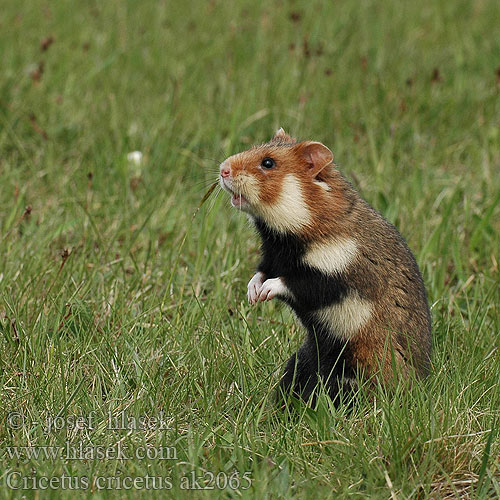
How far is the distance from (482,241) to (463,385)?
195 cm

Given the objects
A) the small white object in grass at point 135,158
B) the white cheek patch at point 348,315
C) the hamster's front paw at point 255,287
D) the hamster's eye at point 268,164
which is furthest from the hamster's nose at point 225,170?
the small white object in grass at point 135,158

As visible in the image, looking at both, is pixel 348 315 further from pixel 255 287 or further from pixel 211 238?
pixel 211 238

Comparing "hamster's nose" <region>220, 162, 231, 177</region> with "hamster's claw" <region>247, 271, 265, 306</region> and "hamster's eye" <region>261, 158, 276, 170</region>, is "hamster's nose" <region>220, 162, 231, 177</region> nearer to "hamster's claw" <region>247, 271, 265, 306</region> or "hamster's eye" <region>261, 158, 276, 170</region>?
"hamster's eye" <region>261, 158, 276, 170</region>

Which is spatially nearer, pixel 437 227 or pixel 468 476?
pixel 468 476

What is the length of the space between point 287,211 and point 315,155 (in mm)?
269

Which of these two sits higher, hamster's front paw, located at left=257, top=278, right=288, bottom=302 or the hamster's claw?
hamster's front paw, located at left=257, top=278, right=288, bottom=302

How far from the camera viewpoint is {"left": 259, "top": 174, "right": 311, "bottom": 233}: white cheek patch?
3.41m

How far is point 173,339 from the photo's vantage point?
12.4ft

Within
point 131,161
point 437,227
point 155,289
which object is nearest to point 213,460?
point 155,289

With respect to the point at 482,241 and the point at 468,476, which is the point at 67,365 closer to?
the point at 468,476

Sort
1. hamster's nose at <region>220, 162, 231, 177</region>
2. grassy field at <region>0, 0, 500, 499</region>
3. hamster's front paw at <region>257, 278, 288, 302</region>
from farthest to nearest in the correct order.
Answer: hamster's nose at <region>220, 162, 231, 177</region> → hamster's front paw at <region>257, 278, 288, 302</region> → grassy field at <region>0, 0, 500, 499</region>

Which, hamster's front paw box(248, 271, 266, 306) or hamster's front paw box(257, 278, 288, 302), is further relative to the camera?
hamster's front paw box(248, 271, 266, 306)

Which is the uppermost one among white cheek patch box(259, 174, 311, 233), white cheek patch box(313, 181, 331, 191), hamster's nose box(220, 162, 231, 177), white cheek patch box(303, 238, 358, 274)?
hamster's nose box(220, 162, 231, 177)

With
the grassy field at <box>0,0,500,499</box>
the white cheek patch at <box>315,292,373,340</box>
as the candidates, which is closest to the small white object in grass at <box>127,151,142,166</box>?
the grassy field at <box>0,0,500,499</box>
